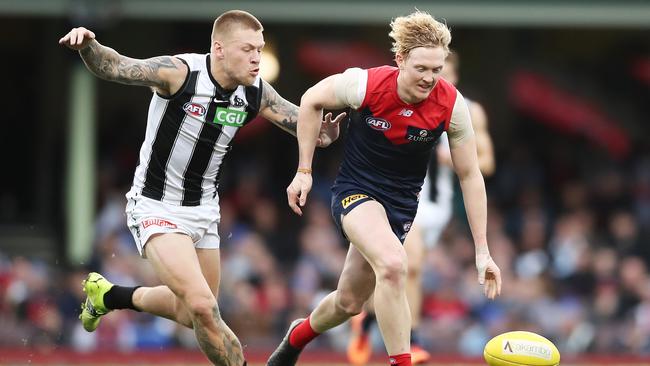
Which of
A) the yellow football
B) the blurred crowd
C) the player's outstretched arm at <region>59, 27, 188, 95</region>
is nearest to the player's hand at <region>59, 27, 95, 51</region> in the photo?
the player's outstretched arm at <region>59, 27, 188, 95</region>

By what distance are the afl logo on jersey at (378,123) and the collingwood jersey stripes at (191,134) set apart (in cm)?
76

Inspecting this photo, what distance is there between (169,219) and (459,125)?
1744 millimetres

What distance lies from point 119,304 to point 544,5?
350 inches

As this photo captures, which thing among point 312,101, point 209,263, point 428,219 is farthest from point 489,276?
point 428,219

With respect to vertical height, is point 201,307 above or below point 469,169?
below

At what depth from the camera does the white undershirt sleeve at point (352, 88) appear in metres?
7.57

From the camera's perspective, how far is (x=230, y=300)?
48.1 ft

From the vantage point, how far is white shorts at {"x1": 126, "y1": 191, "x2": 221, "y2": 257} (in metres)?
7.79

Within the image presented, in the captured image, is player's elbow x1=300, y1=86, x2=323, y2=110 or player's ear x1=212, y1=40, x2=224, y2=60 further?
player's ear x1=212, y1=40, x2=224, y2=60

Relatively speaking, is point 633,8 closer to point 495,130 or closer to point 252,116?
point 495,130

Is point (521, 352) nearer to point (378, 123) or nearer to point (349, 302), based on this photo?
point (349, 302)

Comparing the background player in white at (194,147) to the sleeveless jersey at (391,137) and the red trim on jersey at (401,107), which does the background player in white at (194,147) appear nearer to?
the sleeveless jersey at (391,137)

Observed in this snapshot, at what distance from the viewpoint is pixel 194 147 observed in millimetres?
7859

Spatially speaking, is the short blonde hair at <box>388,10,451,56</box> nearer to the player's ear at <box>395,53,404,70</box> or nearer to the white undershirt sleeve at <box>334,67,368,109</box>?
the player's ear at <box>395,53,404,70</box>
